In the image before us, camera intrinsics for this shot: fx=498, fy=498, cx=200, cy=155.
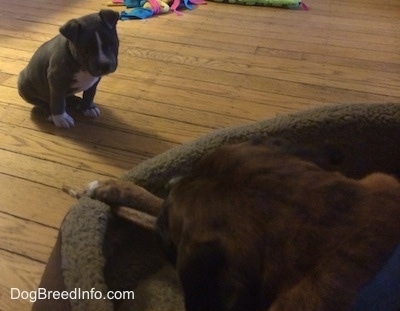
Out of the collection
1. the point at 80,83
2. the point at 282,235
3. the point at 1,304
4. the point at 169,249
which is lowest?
the point at 1,304

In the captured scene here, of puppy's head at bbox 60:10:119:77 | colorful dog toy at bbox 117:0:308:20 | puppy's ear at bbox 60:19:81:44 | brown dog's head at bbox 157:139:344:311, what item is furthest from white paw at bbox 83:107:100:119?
brown dog's head at bbox 157:139:344:311

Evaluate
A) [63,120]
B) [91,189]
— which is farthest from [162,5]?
[91,189]

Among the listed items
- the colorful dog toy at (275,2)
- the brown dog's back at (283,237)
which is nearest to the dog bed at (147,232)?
the brown dog's back at (283,237)

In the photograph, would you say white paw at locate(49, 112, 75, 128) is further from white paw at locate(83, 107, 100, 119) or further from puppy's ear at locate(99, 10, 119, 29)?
puppy's ear at locate(99, 10, 119, 29)

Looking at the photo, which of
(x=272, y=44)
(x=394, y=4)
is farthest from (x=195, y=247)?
(x=394, y=4)

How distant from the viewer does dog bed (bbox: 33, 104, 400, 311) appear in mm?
1197

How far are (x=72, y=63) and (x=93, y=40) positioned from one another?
4.9 inches

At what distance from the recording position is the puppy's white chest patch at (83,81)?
192cm

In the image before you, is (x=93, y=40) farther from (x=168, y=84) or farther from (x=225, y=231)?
(x=225, y=231)

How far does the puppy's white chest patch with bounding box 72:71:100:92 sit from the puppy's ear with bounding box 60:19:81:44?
0.15m

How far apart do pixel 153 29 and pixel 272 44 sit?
70 centimetres

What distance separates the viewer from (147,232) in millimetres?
1402

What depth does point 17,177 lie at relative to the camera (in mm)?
1760

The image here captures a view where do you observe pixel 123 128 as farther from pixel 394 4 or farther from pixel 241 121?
pixel 394 4
